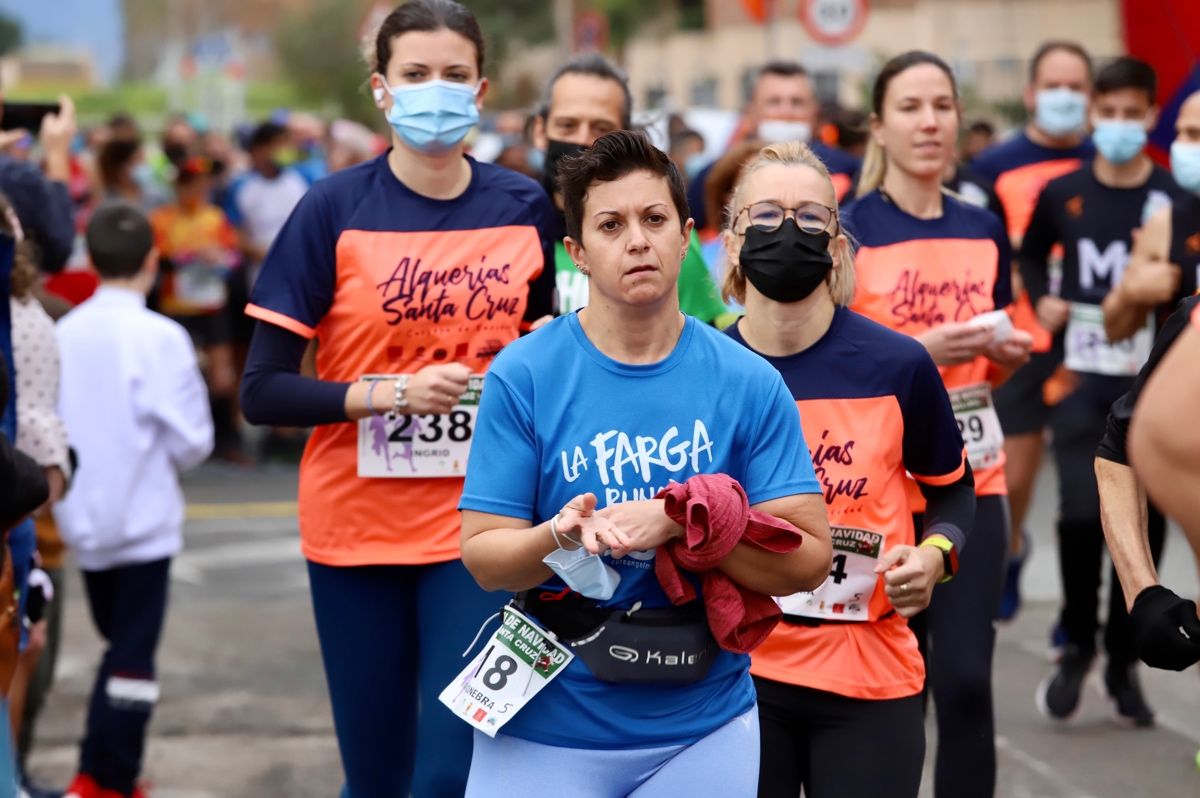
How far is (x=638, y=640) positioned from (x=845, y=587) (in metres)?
0.90

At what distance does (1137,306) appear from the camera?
250 inches

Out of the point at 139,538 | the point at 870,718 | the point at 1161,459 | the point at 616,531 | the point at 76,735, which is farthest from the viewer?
the point at 76,735

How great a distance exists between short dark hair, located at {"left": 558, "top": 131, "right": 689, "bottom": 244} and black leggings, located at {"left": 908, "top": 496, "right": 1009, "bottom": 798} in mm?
A: 1625

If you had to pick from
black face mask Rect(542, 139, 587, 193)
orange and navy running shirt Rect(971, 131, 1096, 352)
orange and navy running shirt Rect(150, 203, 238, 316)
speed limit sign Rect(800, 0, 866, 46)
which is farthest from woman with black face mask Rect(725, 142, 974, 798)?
speed limit sign Rect(800, 0, 866, 46)

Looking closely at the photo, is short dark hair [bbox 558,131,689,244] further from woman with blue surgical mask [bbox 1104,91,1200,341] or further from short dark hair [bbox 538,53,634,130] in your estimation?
woman with blue surgical mask [bbox 1104,91,1200,341]

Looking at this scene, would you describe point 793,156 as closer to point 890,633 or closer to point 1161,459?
point 890,633

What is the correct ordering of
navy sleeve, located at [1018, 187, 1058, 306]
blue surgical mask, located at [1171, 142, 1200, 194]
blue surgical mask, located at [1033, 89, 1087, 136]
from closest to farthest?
blue surgical mask, located at [1171, 142, 1200, 194] → navy sleeve, located at [1018, 187, 1058, 306] → blue surgical mask, located at [1033, 89, 1087, 136]

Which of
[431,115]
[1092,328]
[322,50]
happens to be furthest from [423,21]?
[322,50]

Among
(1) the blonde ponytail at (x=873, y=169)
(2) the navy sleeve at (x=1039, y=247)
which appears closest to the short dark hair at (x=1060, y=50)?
(2) the navy sleeve at (x=1039, y=247)

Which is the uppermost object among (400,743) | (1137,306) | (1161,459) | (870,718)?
(1161,459)

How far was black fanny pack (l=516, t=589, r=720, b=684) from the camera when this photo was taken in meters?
3.33

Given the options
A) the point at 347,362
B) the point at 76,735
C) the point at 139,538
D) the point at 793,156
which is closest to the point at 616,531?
the point at 793,156

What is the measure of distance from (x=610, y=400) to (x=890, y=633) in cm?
112

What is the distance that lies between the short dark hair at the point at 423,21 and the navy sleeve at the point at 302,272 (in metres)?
0.44
